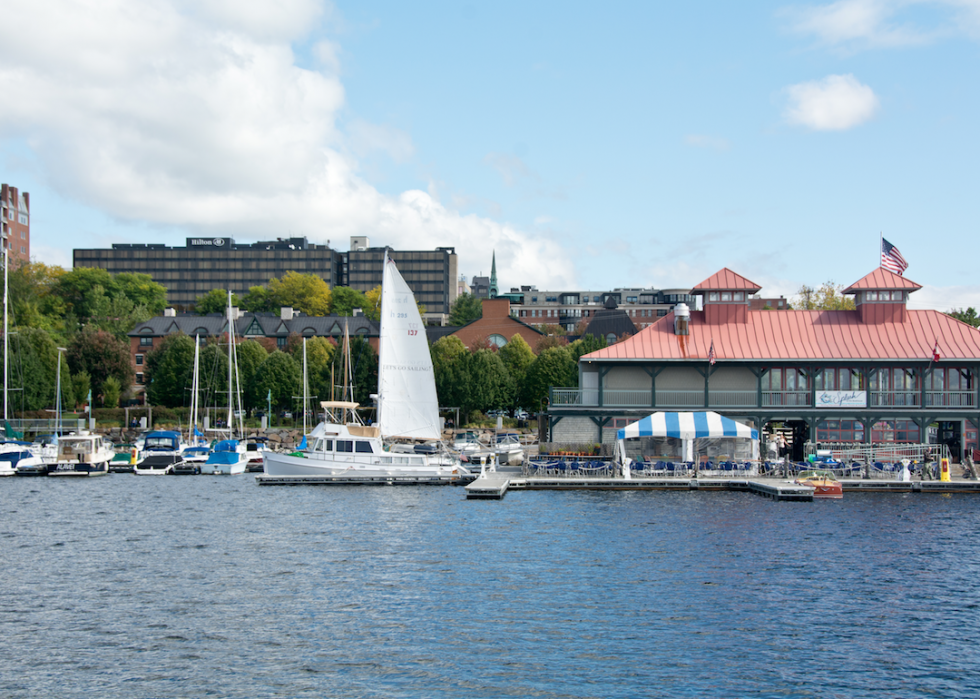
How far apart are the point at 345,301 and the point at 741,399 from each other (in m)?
118

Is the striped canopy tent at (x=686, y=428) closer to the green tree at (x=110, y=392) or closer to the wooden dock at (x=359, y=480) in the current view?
the wooden dock at (x=359, y=480)

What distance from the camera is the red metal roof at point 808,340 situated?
187 ft

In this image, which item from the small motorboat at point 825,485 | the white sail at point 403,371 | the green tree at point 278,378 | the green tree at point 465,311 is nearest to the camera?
the small motorboat at point 825,485

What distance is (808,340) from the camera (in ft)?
192

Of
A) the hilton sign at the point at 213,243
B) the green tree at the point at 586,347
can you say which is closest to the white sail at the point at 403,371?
the green tree at the point at 586,347

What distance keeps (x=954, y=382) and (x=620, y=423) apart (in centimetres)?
2015

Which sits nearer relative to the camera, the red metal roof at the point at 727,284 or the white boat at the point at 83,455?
the red metal roof at the point at 727,284

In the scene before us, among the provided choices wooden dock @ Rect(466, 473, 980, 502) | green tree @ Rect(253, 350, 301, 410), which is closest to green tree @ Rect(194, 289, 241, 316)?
green tree @ Rect(253, 350, 301, 410)

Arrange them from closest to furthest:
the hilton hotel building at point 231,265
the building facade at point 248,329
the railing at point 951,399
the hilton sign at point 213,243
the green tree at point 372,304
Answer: the railing at point 951,399
the building facade at point 248,329
the green tree at point 372,304
the hilton hotel building at point 231,265
the hilton sign at point 213,243

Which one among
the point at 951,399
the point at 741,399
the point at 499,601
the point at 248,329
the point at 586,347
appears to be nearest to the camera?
the point at 499,601

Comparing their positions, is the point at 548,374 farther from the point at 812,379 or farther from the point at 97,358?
the point at 97,358

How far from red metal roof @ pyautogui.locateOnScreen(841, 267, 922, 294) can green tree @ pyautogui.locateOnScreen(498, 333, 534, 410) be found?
42.6m

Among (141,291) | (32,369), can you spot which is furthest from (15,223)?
(32,369)

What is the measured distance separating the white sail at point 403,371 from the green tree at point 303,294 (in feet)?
378
